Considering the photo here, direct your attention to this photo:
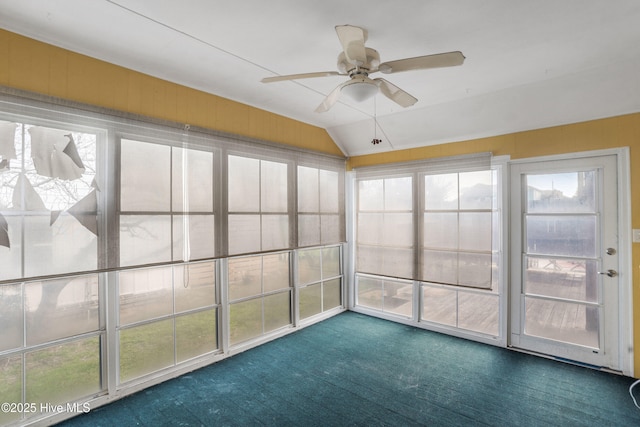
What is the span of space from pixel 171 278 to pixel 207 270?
0.36 metres

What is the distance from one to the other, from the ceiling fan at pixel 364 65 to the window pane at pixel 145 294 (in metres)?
1.94

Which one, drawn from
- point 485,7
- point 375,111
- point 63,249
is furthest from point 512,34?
point 63,249

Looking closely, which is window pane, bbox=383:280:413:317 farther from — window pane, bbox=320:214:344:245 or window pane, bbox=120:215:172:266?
window pane, bbox=120:215:172:266

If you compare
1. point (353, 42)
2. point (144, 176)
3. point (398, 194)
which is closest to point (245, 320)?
point (144, 176)

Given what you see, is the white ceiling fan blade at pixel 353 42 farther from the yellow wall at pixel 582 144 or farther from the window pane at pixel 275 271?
the window pane at pixel 275 271

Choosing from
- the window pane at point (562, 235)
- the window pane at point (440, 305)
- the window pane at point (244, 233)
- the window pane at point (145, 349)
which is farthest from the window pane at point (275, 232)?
the window pane at point (562, 235)

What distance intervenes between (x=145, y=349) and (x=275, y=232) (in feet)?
5.53

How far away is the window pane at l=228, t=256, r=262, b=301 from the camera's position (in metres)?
3.41

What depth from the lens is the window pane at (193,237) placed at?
9.45 ft

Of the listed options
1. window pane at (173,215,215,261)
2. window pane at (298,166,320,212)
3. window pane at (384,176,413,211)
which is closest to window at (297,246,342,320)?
window pane at (298,166,320,212)

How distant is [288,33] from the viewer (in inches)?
85.7

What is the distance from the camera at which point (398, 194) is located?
14.3 ft

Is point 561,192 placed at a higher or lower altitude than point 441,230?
higher

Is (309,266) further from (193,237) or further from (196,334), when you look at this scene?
(193,237)
